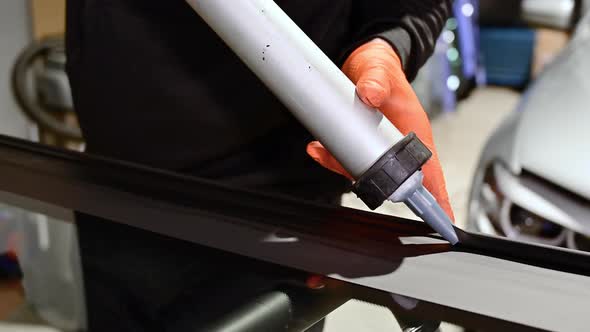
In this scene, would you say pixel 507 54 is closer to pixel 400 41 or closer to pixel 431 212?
pixel 400 41

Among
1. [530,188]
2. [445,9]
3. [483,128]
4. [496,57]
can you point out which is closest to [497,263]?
[445,9]

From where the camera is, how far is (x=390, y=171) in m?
0.41

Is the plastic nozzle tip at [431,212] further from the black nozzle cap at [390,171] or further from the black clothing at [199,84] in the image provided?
the black clothing at [199,84]

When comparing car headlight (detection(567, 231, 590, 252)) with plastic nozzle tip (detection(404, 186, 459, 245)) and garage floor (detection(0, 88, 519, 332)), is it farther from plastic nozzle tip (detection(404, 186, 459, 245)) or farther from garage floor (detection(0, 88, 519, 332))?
plastic nozzle tip (detection(404, 186, 459, 245))

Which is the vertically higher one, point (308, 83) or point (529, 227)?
point (308, 83)

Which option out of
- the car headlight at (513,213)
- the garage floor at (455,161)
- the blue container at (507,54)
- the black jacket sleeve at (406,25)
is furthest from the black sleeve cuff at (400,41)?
the blue container at (507,54)

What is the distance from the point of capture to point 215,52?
0.69 m

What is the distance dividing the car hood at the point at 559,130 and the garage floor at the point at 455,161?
15cm

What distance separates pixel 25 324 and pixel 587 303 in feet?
1.38

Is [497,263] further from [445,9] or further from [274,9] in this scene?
[445,9]

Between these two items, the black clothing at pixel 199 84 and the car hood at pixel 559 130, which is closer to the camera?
the black clothing at pixel 199 84

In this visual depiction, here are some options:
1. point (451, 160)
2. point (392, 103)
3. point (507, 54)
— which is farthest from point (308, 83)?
point (507, 54)

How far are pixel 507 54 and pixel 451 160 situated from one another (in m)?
2.50

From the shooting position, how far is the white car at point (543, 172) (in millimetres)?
1089
